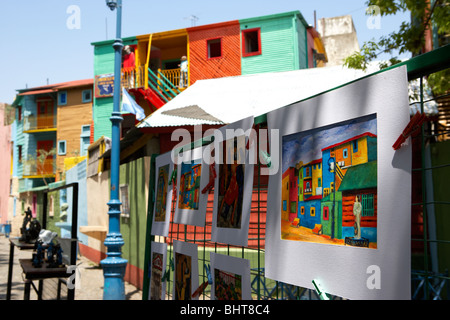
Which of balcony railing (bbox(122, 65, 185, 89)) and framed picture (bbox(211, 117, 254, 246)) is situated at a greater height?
balcony railing (bbox(122, 65, 185, 89))

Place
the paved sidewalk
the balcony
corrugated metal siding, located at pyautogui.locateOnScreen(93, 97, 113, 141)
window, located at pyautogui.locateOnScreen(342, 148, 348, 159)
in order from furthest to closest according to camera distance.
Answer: the balcony → corrugated metal siding, located at pyautogui.locateOnScreen(93, 97, 113, 141) → the paved sidewalk → window, located at pyautogui.locateOnScreen(342, 148, 348, 159)

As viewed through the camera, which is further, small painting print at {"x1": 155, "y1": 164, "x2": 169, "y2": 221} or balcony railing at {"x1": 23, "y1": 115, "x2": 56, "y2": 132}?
balcony railing at {"x1": 23, "y1": 115, "x2": 56, "y2": 132}

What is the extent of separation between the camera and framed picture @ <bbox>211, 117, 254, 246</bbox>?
263 cm

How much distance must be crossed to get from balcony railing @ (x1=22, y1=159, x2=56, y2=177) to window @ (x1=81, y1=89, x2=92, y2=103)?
224 inches

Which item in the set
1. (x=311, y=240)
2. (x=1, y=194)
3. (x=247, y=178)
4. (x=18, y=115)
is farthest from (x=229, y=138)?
(x=1, y=194)

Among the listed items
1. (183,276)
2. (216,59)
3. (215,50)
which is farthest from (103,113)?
(183,276)

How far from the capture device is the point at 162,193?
425 cm

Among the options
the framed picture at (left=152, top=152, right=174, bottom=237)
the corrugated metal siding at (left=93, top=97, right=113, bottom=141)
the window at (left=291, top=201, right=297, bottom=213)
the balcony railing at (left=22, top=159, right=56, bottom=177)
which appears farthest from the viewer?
the balcony railing at (left=22, top=159, right=56, bottom=177)

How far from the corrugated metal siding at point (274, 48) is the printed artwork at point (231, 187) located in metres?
20.1

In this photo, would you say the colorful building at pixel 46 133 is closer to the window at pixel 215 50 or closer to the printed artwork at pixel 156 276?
the window at pixel 215 50

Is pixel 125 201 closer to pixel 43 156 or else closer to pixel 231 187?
pixel 231 187

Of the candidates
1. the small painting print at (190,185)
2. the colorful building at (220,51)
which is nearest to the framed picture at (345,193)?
the small painting print at (190,185)

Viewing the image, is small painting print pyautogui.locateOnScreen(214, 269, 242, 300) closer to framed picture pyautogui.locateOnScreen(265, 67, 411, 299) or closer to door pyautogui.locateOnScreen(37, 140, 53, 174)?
framed picture pyautogui.locateOnScreen(265, 67, 411, 299)

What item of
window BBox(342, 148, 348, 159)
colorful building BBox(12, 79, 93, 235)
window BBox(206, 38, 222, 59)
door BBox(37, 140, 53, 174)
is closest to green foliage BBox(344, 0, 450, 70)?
window BBox(342, 148, 348, 159)
